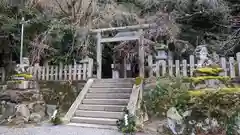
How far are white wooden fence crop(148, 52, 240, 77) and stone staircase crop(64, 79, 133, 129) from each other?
991mm

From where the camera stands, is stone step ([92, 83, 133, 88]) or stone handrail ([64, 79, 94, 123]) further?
stone step ([92, 83, 133, 88])

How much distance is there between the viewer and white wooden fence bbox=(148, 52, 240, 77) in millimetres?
6223

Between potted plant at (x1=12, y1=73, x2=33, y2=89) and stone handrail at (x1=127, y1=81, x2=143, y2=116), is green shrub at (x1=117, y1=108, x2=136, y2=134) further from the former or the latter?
potted plant at (x1=12, y1=73, x2=33, y2=89)

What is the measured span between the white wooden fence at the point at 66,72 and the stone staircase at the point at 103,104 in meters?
0.76

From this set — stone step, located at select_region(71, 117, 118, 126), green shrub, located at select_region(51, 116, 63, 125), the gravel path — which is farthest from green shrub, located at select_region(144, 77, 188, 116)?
green shrub, located at select_region(51, 116, 63, 125)

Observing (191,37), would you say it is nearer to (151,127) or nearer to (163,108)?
(163,108)

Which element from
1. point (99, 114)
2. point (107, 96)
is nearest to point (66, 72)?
point (107, 96)

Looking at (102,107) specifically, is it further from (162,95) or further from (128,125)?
(162,95)

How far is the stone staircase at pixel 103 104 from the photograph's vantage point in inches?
232

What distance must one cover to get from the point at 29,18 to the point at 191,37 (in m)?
7.82

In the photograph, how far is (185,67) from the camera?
22.1 ft

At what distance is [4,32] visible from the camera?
942 cm

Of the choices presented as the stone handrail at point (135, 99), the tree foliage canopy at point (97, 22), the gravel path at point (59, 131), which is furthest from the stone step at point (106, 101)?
the tree foliage canopy at point (97, 22)

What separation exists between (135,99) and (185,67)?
2052 mm
